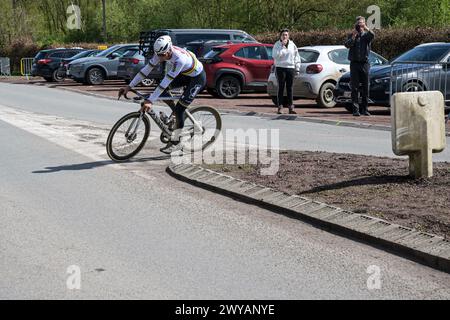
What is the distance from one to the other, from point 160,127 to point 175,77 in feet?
2.58

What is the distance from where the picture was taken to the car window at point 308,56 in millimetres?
21000

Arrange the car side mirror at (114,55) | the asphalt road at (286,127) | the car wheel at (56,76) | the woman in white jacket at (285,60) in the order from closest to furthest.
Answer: the asphalt road at (286,127) < the woman in white jacket at (285,60) < the car side mirror at (114,55) < the car wheel at (56,76)

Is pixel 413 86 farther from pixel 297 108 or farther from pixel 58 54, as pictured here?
pixel 58 54

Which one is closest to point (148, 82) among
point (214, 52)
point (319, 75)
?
point (214, 52)

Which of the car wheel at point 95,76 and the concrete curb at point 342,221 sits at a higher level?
the car wheel at point 95,76

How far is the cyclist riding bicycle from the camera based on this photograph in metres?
11.3

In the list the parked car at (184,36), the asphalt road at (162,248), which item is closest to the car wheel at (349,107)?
the asphalt road at (162,248)

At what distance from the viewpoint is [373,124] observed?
16172 mm

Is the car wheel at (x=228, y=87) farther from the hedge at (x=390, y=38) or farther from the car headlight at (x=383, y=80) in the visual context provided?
the car headlight at (x=383, y=80)

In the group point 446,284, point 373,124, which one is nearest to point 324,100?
point 373,124

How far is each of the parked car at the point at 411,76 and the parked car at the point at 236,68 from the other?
6668 millimetres

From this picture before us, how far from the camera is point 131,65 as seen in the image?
1243 inches
